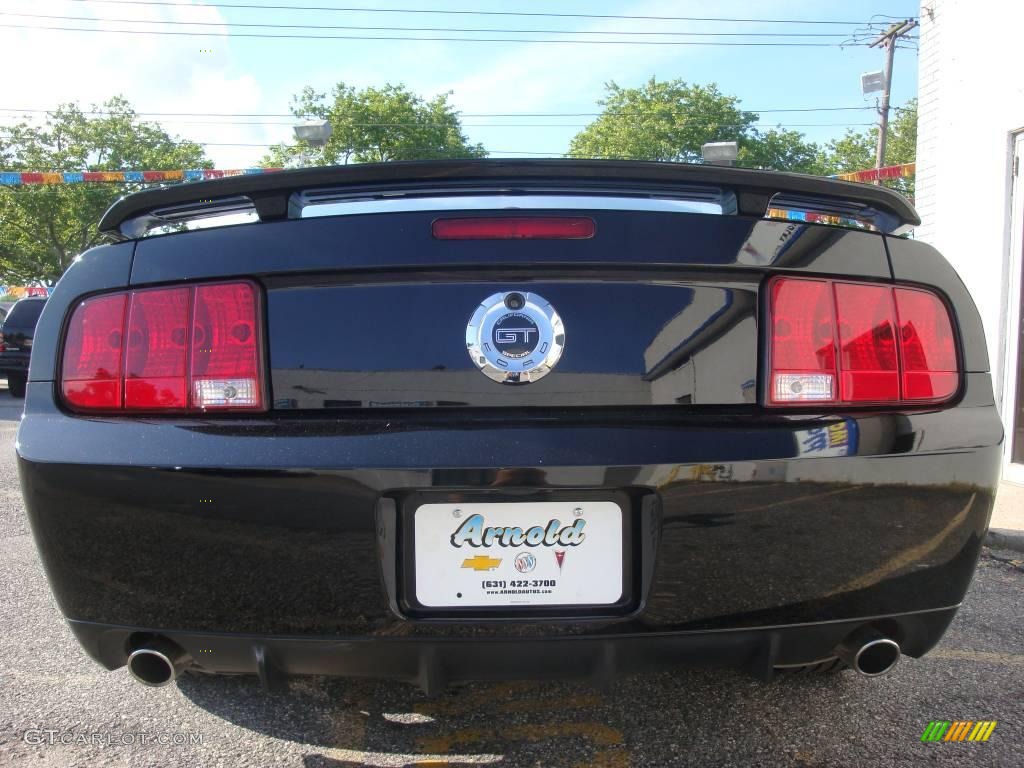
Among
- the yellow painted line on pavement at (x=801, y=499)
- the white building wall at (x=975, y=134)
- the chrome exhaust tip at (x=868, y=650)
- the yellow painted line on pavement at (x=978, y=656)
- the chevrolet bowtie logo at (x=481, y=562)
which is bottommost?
the yellow painted line on pavement at (x=978, y=656)

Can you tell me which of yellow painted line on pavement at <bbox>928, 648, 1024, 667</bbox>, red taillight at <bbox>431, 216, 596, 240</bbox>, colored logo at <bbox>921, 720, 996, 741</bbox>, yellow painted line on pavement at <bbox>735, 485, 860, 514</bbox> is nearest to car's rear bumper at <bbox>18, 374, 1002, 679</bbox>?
yellow painted line on pavement at <bbox>735, 485, 860, 514</bbox>

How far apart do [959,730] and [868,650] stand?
675mm

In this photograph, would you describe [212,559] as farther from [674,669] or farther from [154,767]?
[674,669]

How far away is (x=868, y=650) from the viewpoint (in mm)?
1503

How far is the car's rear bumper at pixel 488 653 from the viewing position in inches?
55.2

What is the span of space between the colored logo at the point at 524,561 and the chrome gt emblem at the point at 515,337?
0.33 metres

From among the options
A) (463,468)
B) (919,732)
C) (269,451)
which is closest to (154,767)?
(269,451)

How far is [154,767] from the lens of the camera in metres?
1.71

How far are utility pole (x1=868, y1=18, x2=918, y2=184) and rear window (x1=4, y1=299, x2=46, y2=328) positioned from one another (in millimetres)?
26673

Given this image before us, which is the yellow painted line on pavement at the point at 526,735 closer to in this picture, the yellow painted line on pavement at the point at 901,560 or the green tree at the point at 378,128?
the yellow painted line on pavement at the point at 901,560

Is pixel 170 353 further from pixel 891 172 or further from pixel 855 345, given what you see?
pixel 891 172

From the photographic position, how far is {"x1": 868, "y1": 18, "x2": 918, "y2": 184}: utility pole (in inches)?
1068

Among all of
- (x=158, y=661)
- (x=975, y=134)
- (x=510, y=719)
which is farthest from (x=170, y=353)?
(x=975, y=134)

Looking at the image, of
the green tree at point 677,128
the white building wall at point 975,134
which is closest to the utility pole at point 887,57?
the green tree at point 677,128
